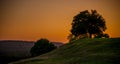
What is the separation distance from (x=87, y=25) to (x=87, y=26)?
39 centimetres

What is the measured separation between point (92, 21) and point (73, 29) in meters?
7.53

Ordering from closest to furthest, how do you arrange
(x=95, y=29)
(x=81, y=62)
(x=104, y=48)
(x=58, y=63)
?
(x=81, y=62) → (x=58, y=63) → (x=104, y=48) → (x=95, y=29)

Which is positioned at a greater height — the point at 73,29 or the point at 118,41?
the point at 73,29

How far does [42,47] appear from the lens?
109 metres

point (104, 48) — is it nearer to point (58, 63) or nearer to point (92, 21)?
point (58, 63)

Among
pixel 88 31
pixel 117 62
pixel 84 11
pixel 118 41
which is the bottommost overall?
pixel 117 62

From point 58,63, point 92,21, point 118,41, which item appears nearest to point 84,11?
point 92,21

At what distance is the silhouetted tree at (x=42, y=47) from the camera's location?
108500mm

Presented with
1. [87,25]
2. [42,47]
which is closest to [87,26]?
[87,25]

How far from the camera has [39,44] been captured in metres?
112

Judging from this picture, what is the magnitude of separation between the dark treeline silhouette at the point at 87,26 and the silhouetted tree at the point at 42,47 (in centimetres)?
836

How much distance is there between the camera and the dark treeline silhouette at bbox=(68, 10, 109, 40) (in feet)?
351

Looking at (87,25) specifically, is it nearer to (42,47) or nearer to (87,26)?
(87,26)

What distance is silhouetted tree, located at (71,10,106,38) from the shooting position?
351 ft
